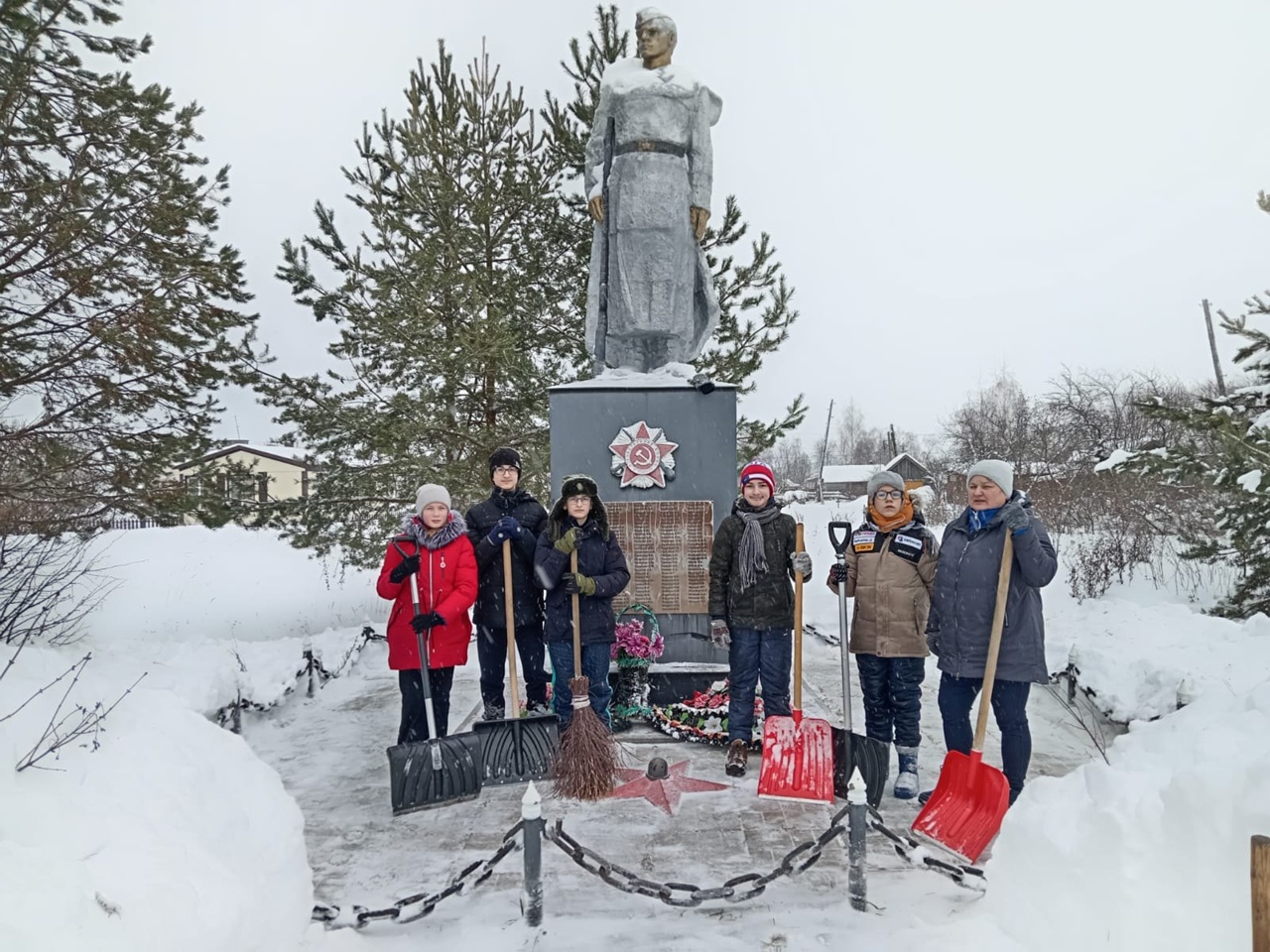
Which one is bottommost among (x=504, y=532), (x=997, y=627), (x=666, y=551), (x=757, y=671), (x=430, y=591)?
(x=757, y=671)

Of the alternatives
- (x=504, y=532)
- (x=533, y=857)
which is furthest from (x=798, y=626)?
(x=533, y=857)

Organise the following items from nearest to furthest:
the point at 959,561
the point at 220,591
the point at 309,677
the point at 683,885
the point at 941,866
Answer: the point at 683,885 < the point at 941,866 < the point at 959,561 < the point at 309,677 < the point at 220,591

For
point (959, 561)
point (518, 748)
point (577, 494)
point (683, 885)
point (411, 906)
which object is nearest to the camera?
point (683, 885)

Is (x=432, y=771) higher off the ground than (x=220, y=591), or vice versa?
(x=432, y=771)

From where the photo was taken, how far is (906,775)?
4.13m

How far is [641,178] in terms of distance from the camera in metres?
6.30

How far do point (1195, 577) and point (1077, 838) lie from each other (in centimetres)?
980

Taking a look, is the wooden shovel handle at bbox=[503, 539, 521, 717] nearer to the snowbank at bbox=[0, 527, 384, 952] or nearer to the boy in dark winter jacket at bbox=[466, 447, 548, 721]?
the boy in dark winter jacket at bbox=[466, 447, 548, 721]

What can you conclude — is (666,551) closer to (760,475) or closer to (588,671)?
(588,671)

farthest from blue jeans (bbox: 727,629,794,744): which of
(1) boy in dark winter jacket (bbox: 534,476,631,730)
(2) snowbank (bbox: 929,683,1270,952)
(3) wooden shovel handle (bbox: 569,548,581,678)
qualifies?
(2) snowbank (bbox: 929,683,1270,952)

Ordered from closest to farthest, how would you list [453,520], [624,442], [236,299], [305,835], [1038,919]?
[1038,919]
[305,835]
[453,520]
[624,442]
[236,299]

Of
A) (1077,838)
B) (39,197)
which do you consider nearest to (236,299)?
(39,197)

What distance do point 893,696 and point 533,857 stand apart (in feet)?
7.67

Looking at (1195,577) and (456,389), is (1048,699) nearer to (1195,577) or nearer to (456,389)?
(1195,577)
